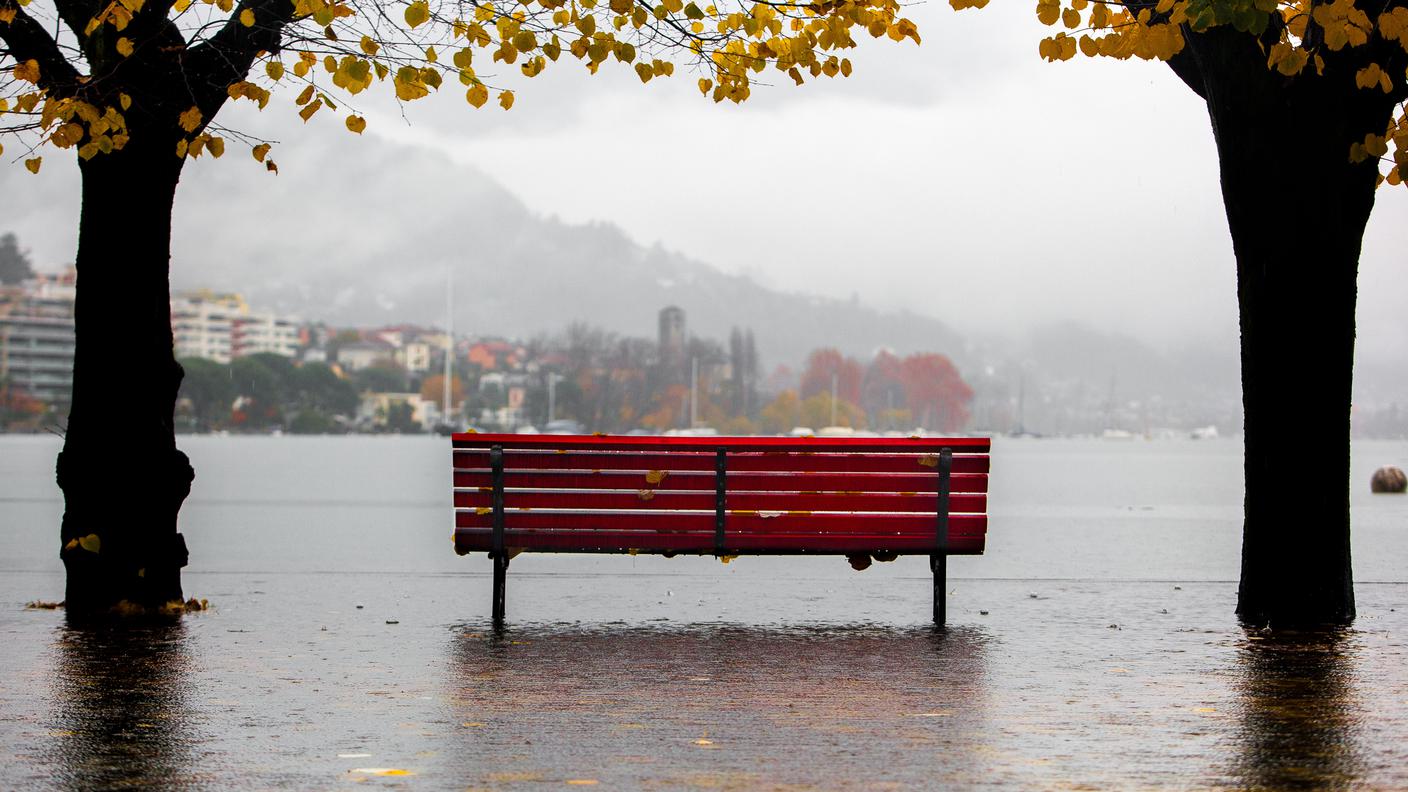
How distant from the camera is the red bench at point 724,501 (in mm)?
9656

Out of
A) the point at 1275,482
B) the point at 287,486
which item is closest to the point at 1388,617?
the point at 1275,482

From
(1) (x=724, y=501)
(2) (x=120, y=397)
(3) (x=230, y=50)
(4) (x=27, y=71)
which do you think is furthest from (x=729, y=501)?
(4) (x=27, y=71)

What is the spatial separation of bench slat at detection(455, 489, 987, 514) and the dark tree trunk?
5.90 ft

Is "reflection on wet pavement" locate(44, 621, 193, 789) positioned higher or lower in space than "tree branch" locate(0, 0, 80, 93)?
lower

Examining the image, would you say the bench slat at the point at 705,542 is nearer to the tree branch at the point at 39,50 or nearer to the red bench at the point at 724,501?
the red bench at the point at 724,501

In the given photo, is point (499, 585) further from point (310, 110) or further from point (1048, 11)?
point (1048, 11)

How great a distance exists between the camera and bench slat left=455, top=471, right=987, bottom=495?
9672 mm

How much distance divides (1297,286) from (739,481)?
3.37 m

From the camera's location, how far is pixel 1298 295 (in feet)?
32.3

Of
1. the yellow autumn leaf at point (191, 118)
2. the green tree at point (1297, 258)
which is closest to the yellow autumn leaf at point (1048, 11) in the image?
the green tree at point (1297, 258)

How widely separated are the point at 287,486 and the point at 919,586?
107 feet

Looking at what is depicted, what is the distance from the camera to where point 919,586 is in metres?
13.0

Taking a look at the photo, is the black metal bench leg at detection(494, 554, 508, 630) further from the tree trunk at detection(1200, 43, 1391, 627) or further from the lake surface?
the tree trunk at detection(1200, 43, 1391, 627)

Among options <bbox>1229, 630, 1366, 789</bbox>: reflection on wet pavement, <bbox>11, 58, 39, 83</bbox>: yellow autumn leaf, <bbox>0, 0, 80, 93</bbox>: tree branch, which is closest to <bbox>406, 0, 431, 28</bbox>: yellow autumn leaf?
<bbox>0, 0, 80, 93</bbox>: tree branch
